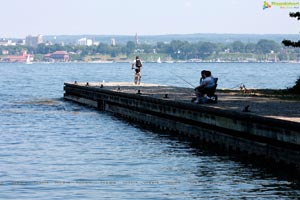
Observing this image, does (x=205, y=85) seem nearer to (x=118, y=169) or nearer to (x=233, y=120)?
(x=233, y=120)

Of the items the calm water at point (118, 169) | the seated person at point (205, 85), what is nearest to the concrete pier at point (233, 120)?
the seated person at point (205, 85)

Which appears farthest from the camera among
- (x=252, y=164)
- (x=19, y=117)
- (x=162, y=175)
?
(x=19, y=117)

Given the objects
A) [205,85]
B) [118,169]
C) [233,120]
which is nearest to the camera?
[118,169]

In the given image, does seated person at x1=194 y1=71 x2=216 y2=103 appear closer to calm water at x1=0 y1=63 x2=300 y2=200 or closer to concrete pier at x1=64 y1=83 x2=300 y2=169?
concrete pier at x1=64 y1=83 x2=300 y2=169

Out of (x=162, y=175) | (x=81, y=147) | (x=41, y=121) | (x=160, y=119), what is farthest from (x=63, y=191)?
(x=41, y=121)

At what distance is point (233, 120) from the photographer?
3291 cm

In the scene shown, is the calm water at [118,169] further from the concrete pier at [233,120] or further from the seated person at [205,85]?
the seated person at [205,85]

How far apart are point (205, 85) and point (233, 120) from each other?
5.60 metres

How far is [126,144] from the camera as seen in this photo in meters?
36.9

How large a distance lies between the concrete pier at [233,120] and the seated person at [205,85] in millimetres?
599

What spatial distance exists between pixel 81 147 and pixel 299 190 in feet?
39.7

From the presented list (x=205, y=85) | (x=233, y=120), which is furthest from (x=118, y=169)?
(x=205, y=85)

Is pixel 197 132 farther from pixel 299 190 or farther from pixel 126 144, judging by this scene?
pixel 299 190

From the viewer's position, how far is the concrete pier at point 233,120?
28.5 meters
